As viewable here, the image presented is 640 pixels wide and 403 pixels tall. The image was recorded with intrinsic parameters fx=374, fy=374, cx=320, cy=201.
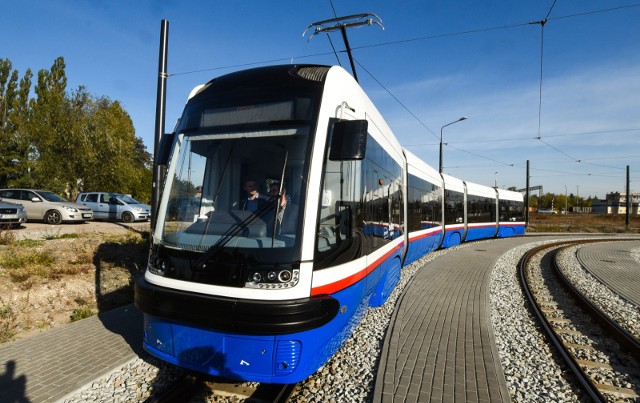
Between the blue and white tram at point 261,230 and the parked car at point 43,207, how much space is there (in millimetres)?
13696

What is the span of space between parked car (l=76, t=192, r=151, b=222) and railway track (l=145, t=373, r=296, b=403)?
16.3 meters

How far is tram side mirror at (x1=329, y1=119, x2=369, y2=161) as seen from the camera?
3.29m

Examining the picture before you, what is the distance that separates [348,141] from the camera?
3312 millimetres

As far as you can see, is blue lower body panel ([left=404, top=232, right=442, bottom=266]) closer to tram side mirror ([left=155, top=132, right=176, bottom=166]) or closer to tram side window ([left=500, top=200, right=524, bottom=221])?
tram side mirror ([left=155, top=132, right=176, bottom=166])

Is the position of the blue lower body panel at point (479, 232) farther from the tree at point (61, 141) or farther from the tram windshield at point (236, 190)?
the tree at point (61, 141)

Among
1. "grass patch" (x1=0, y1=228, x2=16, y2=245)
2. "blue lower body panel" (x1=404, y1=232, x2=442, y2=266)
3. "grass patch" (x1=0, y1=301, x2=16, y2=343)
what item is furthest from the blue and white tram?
"grass patch" (x1=0, y1=228, x2=16, y2=245)

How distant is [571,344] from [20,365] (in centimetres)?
688

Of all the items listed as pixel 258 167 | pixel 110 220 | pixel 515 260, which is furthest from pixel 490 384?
pixel 110 220

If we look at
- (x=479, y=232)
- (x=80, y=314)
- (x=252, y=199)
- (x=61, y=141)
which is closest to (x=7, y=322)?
(x=80, y=314)

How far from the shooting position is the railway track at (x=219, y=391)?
3293 millimetres

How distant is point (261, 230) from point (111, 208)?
17.8m

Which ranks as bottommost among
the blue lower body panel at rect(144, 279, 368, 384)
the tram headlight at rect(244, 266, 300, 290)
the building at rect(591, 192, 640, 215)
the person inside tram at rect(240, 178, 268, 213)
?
the blue lower body panel at rect(144, 279, 368, 384)

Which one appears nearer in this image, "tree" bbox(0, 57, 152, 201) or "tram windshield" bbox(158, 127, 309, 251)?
"tram windshield" bbox(158, 127, 309, 251)

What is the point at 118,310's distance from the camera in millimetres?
5855
